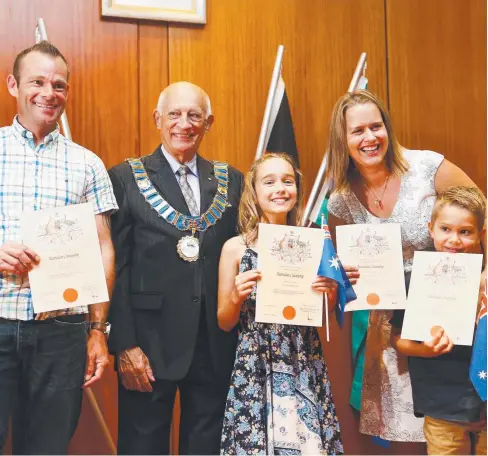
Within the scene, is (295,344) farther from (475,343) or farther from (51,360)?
(51,360)

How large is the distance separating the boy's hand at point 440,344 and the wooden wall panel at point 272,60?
Result: 147 centimetres

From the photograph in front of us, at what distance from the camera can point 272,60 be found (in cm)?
364

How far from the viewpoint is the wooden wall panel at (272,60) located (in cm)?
354

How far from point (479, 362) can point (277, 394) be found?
0.69 meters

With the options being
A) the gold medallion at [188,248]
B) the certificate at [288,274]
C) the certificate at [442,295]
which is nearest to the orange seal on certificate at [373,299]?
the certificate at [442,295]

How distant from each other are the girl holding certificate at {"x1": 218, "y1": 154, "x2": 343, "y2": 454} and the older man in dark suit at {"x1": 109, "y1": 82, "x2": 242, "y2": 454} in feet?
0.30

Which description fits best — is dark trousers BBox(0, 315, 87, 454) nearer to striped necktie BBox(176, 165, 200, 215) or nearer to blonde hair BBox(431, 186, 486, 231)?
striped necktie BBox(176, 165, 200, 215)

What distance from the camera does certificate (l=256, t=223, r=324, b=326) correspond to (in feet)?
7.56

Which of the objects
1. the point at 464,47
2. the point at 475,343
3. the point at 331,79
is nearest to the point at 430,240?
the point at 475,343

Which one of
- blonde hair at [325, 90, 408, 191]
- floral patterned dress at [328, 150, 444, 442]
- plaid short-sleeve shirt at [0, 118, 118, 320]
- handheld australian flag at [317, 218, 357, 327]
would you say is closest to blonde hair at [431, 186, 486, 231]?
floral patterned dress at [328, 150, 444, 442]

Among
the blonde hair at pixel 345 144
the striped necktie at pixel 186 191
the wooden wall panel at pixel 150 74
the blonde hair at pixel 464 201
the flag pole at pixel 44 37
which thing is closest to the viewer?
the blonde hair at pixel 464 201

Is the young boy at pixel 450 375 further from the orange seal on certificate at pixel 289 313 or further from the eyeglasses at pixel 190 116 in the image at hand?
the eyeglasses at pixel 190 116

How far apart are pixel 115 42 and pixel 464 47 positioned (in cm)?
197

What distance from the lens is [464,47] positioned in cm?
391
